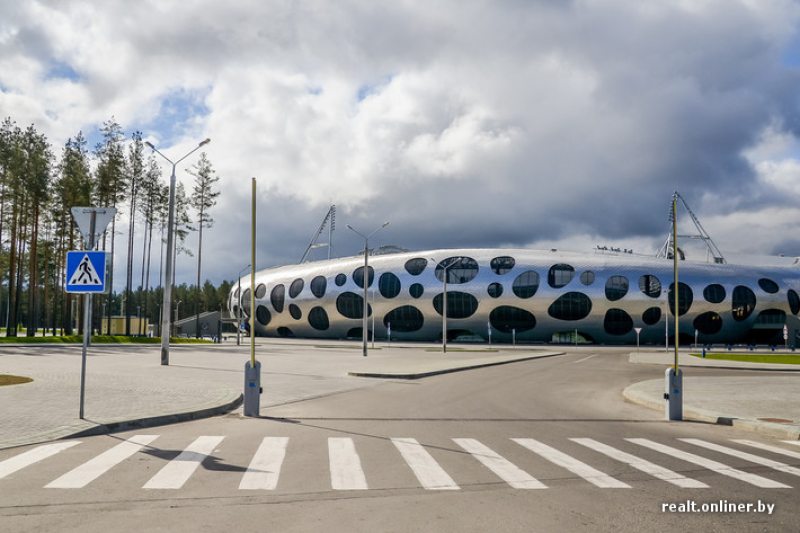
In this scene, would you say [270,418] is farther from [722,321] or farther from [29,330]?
[722,321]

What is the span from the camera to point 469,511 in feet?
19.2

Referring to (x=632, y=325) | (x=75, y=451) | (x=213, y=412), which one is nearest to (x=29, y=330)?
(x=213, y=412)

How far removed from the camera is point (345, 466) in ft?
25.8

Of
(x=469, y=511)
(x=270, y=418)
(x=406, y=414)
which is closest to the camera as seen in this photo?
(x=469, y=511)

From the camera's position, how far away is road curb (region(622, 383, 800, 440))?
11.3 meters

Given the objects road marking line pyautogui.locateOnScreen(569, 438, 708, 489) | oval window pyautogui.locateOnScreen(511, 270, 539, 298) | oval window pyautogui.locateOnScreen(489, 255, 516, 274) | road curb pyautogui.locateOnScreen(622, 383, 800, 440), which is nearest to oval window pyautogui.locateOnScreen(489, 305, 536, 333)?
oval window pyautogui.locateOnScreen(511, 270, 539, 298)

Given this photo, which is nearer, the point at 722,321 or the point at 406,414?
the point at 406,414

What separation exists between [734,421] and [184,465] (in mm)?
10117

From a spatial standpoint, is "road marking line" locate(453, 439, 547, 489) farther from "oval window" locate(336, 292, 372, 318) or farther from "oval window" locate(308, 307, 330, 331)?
"oval window" locate(308, 307, 330, 331)

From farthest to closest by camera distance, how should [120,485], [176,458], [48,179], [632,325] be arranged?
[632,325], [48,179], [176,458], [120,485]

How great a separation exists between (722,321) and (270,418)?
3041 inches

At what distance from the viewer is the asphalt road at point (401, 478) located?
555 centimetres

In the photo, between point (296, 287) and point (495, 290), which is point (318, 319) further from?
point (495, 290)

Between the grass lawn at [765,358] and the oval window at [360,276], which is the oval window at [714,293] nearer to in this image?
the grass lawn at [765,358]
